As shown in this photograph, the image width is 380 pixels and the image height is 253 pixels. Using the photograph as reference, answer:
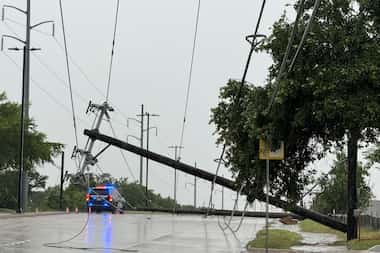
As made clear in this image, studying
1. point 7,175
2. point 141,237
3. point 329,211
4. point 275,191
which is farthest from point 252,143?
point 7,175

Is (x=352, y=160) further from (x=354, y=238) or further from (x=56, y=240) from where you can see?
(x=56, y=240)

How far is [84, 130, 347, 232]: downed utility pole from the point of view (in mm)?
21859

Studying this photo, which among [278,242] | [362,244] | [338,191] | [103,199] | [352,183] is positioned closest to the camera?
[362,244]

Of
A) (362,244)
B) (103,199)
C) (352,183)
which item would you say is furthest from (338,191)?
(362,244)

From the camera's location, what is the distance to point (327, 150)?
68.7 feet

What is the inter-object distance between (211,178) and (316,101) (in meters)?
9.91

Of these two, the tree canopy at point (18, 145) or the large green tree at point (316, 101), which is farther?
the tree canopy at point (18, 145)

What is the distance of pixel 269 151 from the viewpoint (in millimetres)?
18234

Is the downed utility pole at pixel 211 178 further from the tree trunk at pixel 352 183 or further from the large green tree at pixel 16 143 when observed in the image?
the large green tree at pixel 16 143

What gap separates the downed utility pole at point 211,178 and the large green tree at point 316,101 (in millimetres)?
622

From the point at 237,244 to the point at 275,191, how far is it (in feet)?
6.98

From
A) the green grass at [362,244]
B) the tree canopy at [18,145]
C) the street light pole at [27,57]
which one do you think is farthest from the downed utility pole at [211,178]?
the tree canopy at [18,145]

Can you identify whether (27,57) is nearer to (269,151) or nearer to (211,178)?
(211,178)

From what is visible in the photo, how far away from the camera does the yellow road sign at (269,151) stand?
17984 mm
